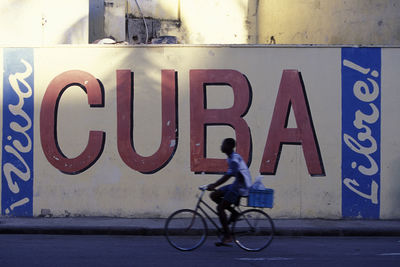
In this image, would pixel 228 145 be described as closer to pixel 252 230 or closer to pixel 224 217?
pixel 224 217

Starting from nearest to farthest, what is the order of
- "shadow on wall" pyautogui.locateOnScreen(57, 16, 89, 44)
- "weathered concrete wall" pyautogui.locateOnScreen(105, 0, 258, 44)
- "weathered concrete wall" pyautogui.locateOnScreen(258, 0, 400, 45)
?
"weathered concrete wall" pyautogui.locateOnScreen(258, 0, 400, 45), "shadow on wall" pyautogui.locateOnScreen(57, 16, 89, 44), "weathered concrete wall" pyautogui.locateOnScreen(105, 0, 258, 44)

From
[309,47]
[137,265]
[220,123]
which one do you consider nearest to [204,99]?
[220,123]

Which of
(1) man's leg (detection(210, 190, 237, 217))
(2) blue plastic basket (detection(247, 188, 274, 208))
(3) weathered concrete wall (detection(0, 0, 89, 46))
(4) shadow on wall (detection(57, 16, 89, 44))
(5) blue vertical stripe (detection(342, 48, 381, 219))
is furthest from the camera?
(4) shadow on wall (detection(57, 16, 89, 44))

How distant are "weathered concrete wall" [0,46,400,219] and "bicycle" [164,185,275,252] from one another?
3465 mm

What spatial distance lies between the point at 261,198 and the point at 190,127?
4.13m

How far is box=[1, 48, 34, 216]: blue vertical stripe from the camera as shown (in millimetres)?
12555

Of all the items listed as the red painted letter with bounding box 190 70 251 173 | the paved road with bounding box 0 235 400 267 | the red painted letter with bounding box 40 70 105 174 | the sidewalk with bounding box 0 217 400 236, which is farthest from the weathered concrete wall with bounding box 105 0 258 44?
the paved road with bounding box 0 235 400 267

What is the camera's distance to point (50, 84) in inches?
498

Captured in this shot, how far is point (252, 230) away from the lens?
8.93 meters

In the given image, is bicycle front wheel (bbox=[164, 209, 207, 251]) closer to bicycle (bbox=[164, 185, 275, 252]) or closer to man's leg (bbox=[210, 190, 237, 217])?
bicycle (bbox=[164, 185, 275, 252])

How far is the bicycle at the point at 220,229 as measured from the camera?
8.95 meters

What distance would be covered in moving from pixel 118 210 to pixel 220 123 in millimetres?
2902

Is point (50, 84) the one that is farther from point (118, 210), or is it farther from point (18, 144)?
point (118, 210)

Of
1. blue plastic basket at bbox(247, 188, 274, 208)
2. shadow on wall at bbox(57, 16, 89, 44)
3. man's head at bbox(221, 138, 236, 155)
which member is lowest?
blue plastic basket at bbox(247, 188, 274, 208)
